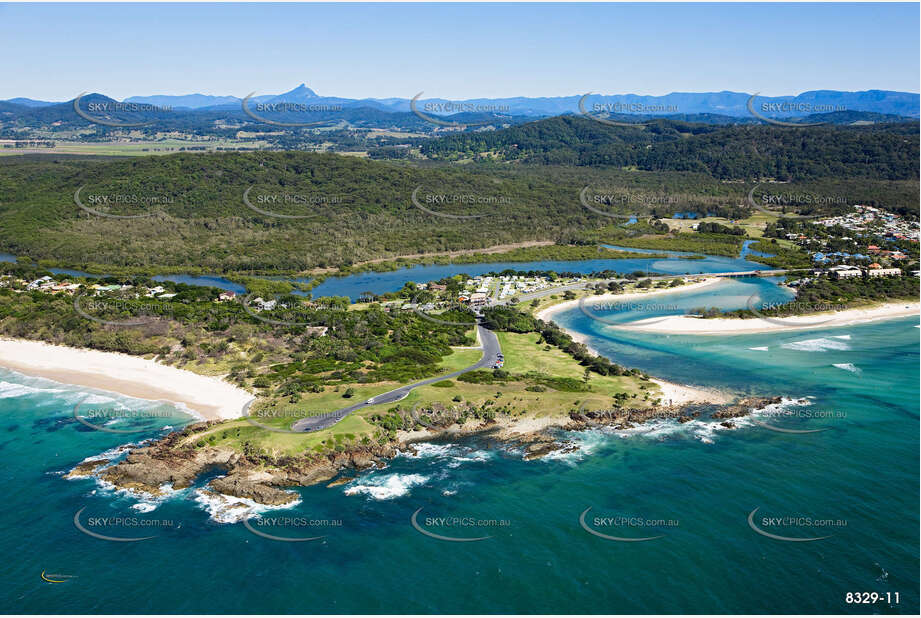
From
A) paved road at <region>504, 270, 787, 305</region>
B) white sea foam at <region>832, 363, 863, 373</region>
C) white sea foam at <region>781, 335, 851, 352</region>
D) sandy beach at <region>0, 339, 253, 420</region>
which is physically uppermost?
paved road at <region>504, 270, 787, 305</region>

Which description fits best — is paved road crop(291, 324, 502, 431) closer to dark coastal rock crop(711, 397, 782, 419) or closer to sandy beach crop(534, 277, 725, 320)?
sandy beach crop(534, 277, 725, 320)

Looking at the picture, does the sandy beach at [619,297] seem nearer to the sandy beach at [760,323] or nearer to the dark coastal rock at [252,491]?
the sandy beach at [760,323]

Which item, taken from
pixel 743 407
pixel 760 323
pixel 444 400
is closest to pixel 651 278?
pixel 760 323

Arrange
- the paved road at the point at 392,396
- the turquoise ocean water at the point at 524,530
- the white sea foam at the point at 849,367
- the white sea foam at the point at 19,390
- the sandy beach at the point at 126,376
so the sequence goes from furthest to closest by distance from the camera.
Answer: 1. the white sea foam at the point at 849,367
2. the white sea foam at the point at 19,390
3. the sandy beach at the point at 126,376
4. the paved road at the point at 392,396
5. the turquoise ocean water at the point at 524,530

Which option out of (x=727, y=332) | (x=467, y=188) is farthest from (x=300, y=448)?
(x=467, y=188)

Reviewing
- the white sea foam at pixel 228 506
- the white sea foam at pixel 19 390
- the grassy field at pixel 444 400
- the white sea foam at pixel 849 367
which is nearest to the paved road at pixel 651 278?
the grassy field at pixel 444 400

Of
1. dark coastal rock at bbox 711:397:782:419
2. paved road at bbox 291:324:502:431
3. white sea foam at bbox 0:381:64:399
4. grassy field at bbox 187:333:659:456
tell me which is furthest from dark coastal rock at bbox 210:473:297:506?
dark coastal rock at bbox 711:397:782:419

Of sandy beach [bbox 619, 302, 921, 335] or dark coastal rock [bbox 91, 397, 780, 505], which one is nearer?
dark coastal rock [bbox 91, 397, 780, 505]
